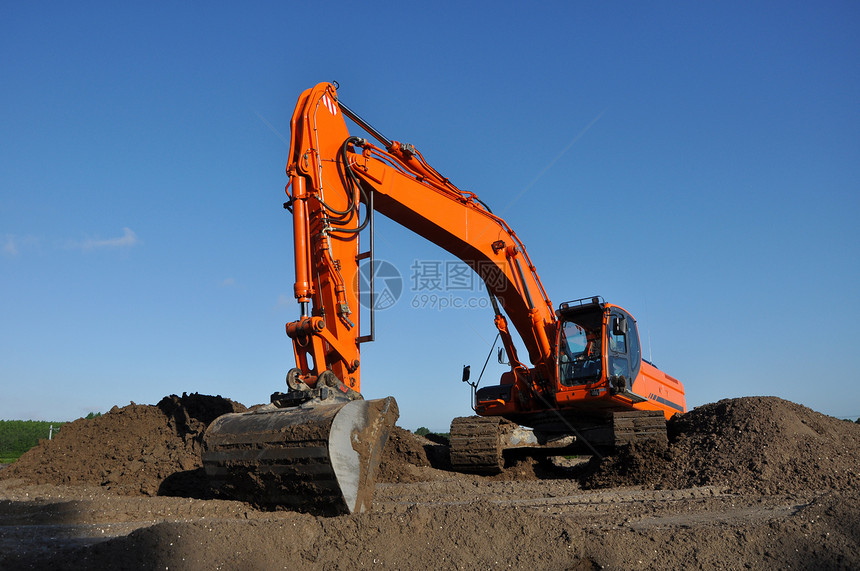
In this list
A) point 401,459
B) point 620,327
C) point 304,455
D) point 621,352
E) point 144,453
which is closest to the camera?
point 304,455

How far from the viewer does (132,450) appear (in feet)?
29.3

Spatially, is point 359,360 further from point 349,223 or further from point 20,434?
point 20,434

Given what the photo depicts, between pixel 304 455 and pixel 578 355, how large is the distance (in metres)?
6.49

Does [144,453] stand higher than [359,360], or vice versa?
[359,360]

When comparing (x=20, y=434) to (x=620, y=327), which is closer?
(x=620, y=327)

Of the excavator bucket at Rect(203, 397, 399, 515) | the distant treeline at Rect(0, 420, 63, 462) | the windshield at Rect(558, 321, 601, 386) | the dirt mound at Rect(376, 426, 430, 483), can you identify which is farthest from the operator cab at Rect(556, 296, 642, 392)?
the distant treeline at Rect(0, 420, 63, 462)

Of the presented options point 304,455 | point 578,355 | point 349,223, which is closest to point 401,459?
point 578,355

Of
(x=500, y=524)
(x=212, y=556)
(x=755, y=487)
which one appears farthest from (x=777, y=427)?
(x=212, y=556)

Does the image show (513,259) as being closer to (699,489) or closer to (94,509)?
(699,489)

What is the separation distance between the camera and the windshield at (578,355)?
10180mm

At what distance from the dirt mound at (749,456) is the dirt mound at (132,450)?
18.1 feet

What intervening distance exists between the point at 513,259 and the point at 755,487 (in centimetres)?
473

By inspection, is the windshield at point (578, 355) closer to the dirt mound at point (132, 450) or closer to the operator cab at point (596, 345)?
the operator cab at point (596, 345)

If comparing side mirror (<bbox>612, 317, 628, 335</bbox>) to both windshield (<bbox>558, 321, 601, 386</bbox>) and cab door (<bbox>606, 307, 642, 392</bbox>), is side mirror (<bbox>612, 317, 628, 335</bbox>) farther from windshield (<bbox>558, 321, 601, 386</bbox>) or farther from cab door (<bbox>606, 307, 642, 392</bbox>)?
windshield (<bbox>558, 321, 601, 386</bbox>)
